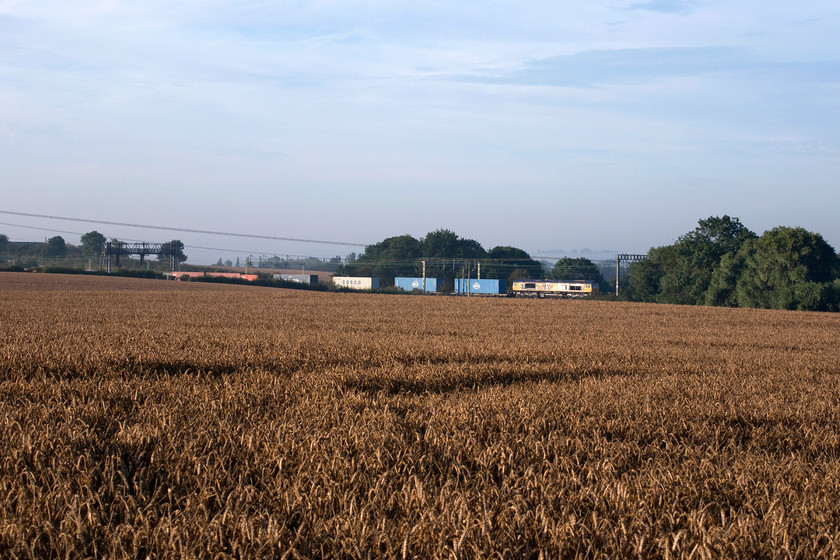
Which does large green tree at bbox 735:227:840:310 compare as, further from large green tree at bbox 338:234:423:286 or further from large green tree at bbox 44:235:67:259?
large green tree at bbox 44:235:67:259

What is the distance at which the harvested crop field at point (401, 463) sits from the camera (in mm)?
3127

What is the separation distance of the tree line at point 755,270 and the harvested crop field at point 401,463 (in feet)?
205

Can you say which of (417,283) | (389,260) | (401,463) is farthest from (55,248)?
(401,463)

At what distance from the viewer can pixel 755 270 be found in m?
71.1

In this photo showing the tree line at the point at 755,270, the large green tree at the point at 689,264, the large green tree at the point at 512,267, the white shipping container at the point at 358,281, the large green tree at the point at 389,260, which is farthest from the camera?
the large green tree at the point at 389,260

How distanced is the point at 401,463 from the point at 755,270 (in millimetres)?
75102

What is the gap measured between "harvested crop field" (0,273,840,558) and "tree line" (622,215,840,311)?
62.3 m

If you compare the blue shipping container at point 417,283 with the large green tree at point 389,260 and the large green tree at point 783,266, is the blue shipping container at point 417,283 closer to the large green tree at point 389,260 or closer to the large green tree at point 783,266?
the large green tree at point 389,260

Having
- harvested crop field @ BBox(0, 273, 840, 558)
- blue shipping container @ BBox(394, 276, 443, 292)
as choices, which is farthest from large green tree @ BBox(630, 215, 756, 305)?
harvested crop field @ BBox(0, 273, 840, 558)

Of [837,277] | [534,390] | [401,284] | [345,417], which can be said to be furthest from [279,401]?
[401,284]

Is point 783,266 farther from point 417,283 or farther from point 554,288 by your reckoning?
point 417,283

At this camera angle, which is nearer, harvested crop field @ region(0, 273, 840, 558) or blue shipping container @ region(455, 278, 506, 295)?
harvested crop field @ region(0, 273, 840, 558)

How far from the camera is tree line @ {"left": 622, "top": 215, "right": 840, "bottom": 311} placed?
64.0 meters

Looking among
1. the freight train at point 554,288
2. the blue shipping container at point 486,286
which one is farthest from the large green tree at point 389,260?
the freight train at point 554,288
